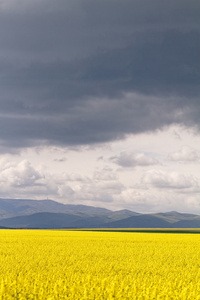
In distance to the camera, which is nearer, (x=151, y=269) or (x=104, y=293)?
(x=104, y=293)

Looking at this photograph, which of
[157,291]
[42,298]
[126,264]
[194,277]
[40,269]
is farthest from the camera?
[126,264]

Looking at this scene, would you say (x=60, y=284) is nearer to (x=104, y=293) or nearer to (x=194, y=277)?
(x=104, y=293)

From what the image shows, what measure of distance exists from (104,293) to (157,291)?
2.58 meters

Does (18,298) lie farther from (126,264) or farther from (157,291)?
(126,264)

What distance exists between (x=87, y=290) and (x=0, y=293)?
384cm

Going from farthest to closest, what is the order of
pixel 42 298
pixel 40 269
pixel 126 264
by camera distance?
pixel 126 264
pixel 40 269
pixel 42 298

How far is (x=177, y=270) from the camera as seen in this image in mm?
24578

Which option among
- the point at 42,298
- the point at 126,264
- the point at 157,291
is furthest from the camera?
the point at 126,264

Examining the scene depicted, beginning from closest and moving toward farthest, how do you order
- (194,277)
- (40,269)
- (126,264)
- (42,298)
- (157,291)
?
(42,298), (157,291), (194,277), (40,269), (126,264)

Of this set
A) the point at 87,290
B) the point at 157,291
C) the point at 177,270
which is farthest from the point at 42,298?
the point at 177,270

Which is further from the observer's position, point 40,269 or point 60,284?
point 40,269

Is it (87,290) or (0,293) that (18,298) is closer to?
(0,293)

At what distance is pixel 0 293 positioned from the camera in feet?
48.6

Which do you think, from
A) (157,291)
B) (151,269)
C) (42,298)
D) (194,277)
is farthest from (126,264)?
(42,298)
